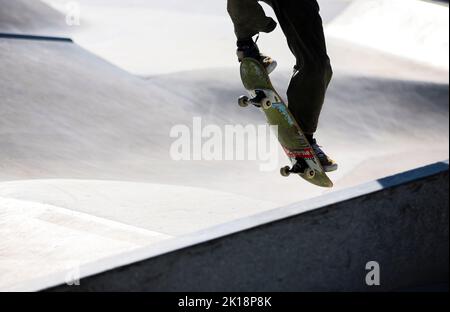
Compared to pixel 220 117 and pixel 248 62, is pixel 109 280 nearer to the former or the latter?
pixel 248 62

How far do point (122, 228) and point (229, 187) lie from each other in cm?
233

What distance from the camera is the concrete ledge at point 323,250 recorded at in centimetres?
315

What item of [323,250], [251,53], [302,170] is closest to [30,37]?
[251,53]

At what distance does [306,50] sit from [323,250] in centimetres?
141

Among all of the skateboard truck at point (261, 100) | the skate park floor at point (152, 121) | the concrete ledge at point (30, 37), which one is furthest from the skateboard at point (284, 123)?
the concrete ledge at point (30, 37)

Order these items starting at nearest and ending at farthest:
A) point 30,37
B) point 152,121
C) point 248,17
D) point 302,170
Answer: point 248,17 → point 302,170 → point 152,121 → point 30,37

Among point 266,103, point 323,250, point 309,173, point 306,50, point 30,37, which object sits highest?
point 30,37

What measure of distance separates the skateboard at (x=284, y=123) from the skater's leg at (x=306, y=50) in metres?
0.19

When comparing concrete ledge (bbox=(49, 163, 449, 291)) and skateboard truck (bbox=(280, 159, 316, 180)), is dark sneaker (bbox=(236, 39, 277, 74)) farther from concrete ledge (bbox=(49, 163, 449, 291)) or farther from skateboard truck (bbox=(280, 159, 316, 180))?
concrete ledge (bbox=(49, 163, 449, 291))

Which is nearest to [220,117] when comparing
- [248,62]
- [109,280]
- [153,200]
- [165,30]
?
[153,200]

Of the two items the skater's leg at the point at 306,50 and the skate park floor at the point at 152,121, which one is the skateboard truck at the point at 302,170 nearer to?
the skater's leg at the point at 306,50

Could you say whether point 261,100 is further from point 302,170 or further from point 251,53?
point 302,170

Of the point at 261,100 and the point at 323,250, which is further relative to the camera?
the point at 261,100

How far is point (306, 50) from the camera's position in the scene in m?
4.36
